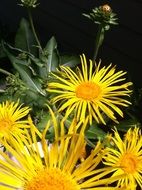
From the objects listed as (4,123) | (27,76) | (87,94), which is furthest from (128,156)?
(27,76)

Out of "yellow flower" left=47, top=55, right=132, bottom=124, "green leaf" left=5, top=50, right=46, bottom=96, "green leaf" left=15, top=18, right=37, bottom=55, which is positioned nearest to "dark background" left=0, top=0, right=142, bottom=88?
"green leaf" left=15, top=18, right=37, bottom=55

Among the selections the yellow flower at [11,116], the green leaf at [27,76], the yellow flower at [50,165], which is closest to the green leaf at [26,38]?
the green leaf at [27,76]

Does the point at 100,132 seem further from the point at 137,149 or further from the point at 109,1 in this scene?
the point at 109,1

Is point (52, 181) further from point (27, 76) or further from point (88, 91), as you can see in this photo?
point (27, 76)

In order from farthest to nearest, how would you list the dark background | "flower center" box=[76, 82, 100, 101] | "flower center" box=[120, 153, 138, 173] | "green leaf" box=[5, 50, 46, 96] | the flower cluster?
the dark background, "green leaf" box=[5, 50, 46, 96], "flower center" box=[76, 82, 100, 101], "flower center" box=[120, 153, 138, 173], the flower cluster

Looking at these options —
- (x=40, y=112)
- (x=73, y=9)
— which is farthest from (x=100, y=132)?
(x=73, y=9)

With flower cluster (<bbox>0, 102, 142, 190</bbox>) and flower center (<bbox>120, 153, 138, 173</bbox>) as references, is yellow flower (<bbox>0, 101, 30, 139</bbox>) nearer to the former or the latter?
flower cluster (<bbox>0, 102, 142, 190</bbox>)

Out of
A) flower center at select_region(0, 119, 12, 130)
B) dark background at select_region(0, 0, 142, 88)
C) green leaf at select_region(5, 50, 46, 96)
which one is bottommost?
flower center at select_region(0, 119, 12, 130)

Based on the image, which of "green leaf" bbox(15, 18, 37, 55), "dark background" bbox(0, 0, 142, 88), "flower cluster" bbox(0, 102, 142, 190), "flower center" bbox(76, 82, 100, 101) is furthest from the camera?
"dark background" bbox(0, 0, 142, 88)
